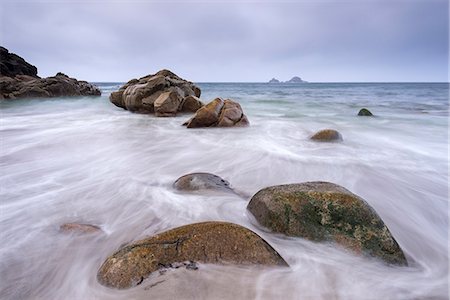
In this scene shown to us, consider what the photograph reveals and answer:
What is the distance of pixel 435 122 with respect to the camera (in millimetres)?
11281

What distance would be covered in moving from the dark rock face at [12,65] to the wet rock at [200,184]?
3076 centimetres

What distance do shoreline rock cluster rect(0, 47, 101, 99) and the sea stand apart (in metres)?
17.6

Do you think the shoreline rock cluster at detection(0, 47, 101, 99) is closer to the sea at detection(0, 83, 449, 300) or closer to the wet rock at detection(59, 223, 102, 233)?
the sea at detection(0, 83, 449, 300)

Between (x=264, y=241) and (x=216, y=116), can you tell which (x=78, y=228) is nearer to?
(x=264, y=241)

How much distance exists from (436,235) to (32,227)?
4.11 meters

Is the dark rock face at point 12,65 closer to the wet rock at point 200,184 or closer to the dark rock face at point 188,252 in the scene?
the wet rock at point 200,184

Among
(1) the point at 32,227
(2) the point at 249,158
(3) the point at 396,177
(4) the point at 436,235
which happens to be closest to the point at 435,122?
(3) the point at 396,177

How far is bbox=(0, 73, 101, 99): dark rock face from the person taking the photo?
21.9 meters

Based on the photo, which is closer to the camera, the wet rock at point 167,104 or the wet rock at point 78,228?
the wet rock at point 78,228

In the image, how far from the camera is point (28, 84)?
2309 cm

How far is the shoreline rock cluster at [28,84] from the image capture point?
22.2 meters

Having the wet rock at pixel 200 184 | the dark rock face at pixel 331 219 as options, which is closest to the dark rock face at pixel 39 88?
the wet rock at pixel 200 184

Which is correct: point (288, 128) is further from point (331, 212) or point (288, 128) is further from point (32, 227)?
point (32, 227)

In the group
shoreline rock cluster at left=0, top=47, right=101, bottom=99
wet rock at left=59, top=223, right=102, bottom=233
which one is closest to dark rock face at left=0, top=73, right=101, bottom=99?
shoreline rock cluster at left=0, top=47, right=101, bottom=99
